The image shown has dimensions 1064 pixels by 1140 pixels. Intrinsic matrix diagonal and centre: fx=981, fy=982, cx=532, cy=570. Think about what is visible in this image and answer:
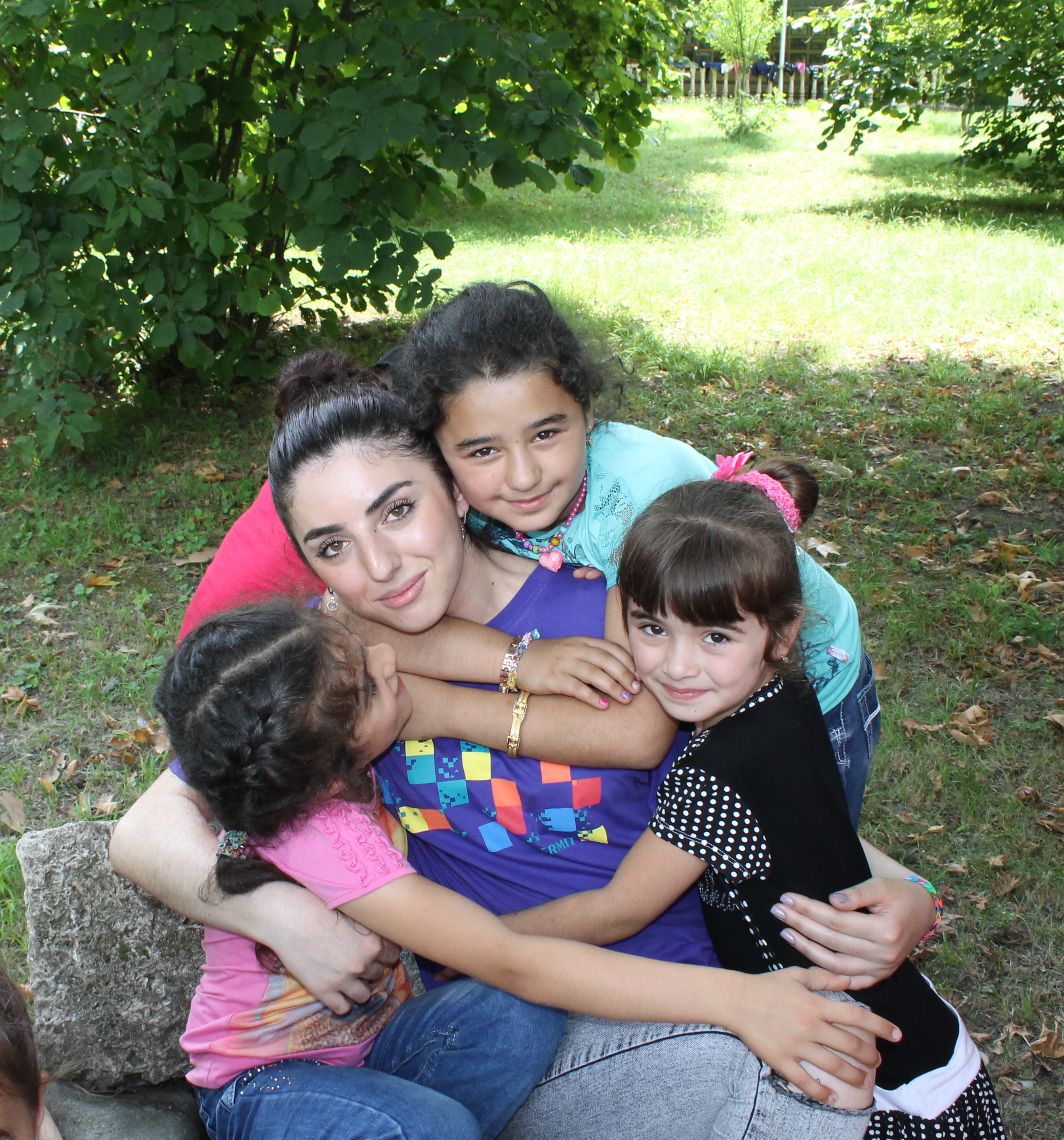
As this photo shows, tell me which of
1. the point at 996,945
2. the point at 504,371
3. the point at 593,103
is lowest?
the point at 996,945

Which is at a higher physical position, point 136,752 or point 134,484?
Answer: point 134,484

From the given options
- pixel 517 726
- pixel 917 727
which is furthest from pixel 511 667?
pixel 917 727

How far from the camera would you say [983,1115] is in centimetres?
187

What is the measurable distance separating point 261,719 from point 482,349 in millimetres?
1035

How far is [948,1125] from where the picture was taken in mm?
1836

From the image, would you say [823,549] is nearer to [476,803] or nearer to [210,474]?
[476,803]

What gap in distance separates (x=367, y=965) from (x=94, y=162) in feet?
15.2

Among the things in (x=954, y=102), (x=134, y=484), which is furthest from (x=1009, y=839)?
(x=954, y=102)

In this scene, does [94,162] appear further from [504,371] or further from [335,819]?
[335,819]

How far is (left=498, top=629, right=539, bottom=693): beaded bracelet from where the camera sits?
6.99 ft

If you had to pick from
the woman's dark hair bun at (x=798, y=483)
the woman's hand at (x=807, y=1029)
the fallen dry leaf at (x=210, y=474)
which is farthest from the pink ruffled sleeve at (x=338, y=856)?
the fallen dry leaf at (x=210, y=474)

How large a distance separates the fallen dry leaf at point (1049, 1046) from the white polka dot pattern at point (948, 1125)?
3.20 ft

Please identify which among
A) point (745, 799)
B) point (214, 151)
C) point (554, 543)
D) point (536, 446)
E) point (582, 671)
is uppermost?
point (214, 151)

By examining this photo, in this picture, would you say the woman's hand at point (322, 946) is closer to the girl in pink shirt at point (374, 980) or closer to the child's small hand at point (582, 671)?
the girl in pink shirt at point (374, 980)
